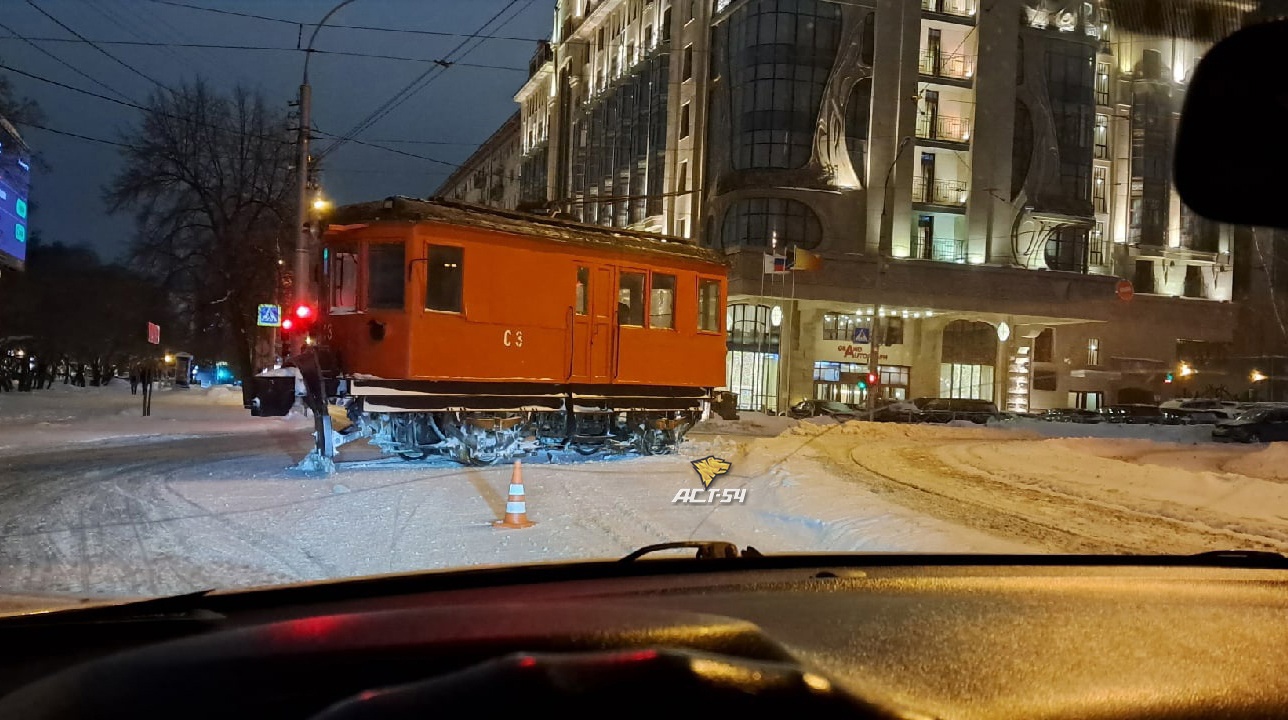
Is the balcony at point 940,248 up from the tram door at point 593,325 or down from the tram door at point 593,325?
up

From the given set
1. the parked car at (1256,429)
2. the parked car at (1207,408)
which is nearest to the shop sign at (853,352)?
the parked car at (1207,408)

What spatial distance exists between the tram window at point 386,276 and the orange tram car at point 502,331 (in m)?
0.02

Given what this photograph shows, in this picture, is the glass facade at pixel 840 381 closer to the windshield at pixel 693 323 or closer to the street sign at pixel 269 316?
the windshield at pixel 693 323

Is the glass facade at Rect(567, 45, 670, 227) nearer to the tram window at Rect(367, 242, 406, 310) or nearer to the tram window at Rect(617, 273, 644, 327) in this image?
the tram window at Rect(617, 273, 644, 327)

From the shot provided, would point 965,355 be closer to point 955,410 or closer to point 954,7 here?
point 955,410

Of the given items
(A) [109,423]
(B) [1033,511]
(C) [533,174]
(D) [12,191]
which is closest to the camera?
(B) [1033,511]

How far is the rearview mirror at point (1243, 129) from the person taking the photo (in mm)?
3064

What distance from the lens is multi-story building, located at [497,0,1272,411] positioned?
1676 inches

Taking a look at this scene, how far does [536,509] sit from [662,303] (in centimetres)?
612

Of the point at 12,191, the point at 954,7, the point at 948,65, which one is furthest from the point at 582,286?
the point at 954,7

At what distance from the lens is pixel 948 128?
46.4 meters

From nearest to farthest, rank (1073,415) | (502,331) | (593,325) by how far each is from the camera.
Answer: (502,331)
(593,325)
(1073,415)

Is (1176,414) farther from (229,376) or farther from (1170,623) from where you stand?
(229,376)

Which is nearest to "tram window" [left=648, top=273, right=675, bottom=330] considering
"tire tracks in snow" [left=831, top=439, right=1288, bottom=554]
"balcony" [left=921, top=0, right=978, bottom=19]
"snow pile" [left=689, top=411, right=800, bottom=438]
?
"tire tracks in snow" [left=831, top=439, right=1288, bottom=554]
